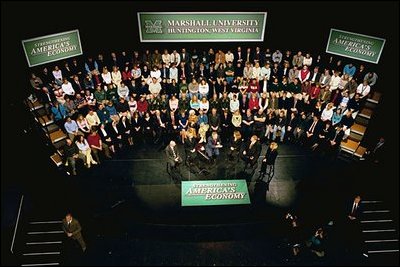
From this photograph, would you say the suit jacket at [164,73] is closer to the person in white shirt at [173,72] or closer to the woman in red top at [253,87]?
the person in white shirt at [173,72]

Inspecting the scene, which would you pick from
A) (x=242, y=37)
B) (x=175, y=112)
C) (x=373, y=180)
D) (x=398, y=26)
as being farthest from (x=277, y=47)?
(x=373, y=180)

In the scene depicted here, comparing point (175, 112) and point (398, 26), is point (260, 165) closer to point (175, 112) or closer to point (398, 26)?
point (175, 112)

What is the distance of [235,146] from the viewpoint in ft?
29.7

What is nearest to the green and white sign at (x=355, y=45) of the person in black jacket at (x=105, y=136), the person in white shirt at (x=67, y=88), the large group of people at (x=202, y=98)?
the large group of people at (x=202, y=98)

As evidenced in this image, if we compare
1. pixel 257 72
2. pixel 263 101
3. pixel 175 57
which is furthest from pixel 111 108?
pixel 257 72

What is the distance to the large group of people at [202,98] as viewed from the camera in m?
9.58

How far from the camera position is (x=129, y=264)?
7398mm

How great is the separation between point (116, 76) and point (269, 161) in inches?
221

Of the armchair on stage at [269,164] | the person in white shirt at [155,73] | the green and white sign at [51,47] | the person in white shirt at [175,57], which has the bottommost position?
the armchair on stage at [269,164]

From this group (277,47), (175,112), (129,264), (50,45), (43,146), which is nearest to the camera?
(129,264)

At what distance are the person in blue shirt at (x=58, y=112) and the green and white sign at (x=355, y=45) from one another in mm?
8517

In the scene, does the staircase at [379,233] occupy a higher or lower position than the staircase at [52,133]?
lower

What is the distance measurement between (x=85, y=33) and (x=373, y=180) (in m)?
9.73

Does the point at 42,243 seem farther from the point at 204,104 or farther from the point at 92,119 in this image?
the point at 204,104
